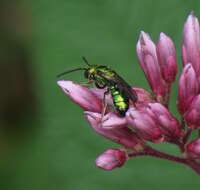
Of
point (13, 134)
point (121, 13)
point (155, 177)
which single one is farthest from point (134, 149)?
point (13, 134)

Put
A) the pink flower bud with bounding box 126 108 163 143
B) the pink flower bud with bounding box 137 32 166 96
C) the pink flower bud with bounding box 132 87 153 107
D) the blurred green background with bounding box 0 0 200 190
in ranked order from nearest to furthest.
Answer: the pink flower bud with bounding box 126 108 163 143 < the pink flower bud with bounding box 132 87 153 107 < the pink flower bud with bounding box 137 32 166 96 < the blurred green background with bounding box 0 0 200 190

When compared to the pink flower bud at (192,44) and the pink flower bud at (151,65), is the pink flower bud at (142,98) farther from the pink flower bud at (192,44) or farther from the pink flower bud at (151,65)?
the pink flower bud at (192,44)

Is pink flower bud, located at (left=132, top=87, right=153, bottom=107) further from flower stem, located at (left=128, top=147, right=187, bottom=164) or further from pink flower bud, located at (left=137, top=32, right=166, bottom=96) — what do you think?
flower stem, located at (left=128, top=147, right=187, bottom=164)

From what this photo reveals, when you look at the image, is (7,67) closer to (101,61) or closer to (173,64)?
(101,61)

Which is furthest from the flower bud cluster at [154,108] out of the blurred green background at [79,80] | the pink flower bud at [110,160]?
the blurred green background at [79,80]

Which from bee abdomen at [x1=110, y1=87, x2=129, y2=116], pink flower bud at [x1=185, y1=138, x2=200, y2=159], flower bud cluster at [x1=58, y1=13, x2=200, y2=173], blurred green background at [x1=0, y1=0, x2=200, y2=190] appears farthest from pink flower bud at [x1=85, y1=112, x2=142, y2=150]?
blurred green background at [x1=0, y1=0, x2=200, y2=190]

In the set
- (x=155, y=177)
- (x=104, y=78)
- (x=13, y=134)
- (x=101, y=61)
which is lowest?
(x=155, y=177)
